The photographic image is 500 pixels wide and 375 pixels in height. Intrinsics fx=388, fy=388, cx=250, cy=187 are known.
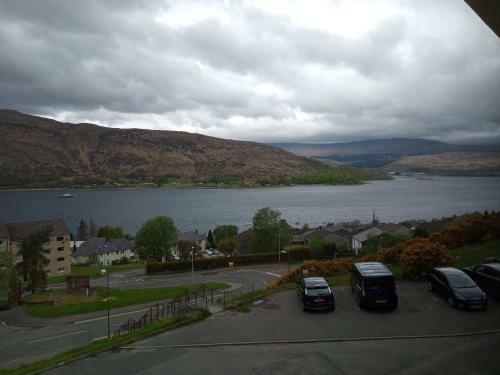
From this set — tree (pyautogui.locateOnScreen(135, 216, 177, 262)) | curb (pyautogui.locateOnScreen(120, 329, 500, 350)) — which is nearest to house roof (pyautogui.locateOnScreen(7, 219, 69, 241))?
tree (pyautogui.locateOnScreen(135, 216, 177, 262))

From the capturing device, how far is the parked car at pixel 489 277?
13.9 meters

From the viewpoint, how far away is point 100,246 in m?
74.9

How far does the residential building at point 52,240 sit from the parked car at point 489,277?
170ft

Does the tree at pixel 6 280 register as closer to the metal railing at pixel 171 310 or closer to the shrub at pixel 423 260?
the metal railing at pixel 171 310

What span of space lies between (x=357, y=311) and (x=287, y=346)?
12.7 ft

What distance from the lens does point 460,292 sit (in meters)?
13.3

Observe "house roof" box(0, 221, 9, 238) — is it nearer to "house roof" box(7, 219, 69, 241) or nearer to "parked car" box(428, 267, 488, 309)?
"house roof" box(7, 219, 69, 241)

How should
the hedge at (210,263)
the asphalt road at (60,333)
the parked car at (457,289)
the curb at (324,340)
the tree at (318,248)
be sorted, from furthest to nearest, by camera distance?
the tree at (318,248) → the hedge at (210,263) → the asphalt road at (60,333) → the parked car at (457,289) → the curb at (324,340)

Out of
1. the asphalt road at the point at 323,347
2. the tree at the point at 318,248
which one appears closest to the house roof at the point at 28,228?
the tree at the point at 318,248

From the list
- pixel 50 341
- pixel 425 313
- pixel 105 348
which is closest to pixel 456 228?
pixel 425 313

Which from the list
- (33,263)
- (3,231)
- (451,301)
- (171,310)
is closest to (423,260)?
(451,301)

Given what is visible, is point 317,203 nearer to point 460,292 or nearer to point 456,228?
point 456,228

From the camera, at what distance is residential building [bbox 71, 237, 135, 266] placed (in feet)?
244

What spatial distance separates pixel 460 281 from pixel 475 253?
345 inches
